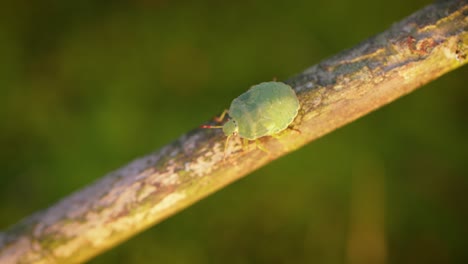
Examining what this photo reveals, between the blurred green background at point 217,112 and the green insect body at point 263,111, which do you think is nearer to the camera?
the green insect body at point 263,111

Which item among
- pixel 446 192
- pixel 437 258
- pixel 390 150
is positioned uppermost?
pixel 390 150

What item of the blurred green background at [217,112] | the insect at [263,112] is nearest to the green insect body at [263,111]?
the insect at [263,112]

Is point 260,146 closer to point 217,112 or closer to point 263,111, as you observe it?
point 263,111

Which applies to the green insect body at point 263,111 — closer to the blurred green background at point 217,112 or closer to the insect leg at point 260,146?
the insect leg at point 260,146

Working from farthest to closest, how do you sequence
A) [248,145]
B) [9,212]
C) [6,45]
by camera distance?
[6,45] → [9,212] → [248,145]

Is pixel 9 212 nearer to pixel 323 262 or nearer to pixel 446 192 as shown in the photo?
pixel 323 262

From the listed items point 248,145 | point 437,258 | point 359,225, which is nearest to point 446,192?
point 437,258
